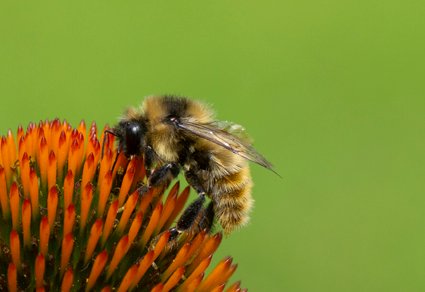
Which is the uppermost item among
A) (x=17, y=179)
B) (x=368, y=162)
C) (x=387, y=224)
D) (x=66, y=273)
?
(x=368, y=162)

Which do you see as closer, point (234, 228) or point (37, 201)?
point (37, 201)

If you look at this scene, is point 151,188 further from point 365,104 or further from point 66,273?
point 365,104

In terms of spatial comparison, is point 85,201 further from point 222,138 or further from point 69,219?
point 222,138

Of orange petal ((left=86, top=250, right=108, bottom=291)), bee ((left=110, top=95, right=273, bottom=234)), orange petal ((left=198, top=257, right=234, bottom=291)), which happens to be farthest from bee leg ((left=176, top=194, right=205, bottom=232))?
orange petal ((left=86, top=250, right=108, bottom=291))

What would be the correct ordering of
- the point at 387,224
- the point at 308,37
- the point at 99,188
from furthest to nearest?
the point at 308,37, the point at 387,224, the point at 99,188

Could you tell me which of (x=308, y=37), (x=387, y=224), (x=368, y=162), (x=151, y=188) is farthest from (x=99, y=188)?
(x=308, y=37)

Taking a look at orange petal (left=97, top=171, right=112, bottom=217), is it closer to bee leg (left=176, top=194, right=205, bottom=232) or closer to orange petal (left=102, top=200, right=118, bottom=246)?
orange petal (left=102, top=200, right=118, bottom=246)

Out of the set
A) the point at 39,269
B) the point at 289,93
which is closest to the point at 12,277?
the point at 39,269
